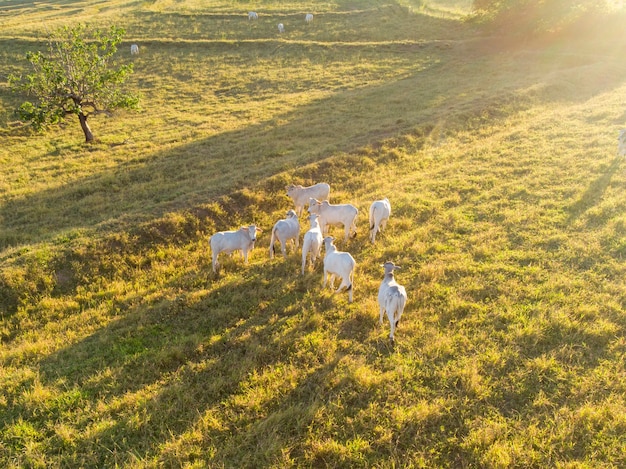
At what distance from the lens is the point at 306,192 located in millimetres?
15500

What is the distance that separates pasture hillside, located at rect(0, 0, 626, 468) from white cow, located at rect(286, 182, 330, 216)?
0.92 meters

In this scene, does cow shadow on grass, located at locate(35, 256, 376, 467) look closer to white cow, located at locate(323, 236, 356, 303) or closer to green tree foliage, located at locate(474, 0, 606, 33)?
white cow, located at locate(323, 236, 356, 303)

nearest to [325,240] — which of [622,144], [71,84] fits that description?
[622,144]

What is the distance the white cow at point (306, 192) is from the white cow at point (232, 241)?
155 inches

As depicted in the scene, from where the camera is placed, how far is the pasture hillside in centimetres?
668

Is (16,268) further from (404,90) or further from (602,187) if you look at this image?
(404,90)

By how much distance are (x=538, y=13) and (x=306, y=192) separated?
49.6 m

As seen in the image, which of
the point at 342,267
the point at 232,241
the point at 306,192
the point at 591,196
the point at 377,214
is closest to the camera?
the point at 342,267

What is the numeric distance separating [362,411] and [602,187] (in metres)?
14.0

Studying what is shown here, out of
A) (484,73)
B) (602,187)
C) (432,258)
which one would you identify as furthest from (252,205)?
(484,73)

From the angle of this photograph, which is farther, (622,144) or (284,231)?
(622,144)

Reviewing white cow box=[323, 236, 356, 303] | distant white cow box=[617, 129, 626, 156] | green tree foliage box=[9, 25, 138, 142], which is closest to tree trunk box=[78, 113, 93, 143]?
green tree foliage box=[9, 25, 138, 142]

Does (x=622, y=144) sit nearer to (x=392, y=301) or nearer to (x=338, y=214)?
(x=338, y=214)

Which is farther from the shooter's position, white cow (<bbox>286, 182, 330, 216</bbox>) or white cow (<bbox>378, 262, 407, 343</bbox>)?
white cow (<bbox>286, 182, 330, 216</bbox>)
